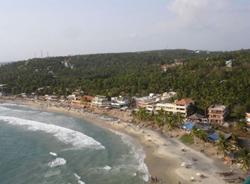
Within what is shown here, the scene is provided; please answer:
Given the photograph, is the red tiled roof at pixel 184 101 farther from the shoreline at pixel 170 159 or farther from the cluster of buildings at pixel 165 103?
the shoreline at pixel 170 159

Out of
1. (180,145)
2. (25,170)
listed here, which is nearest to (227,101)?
(180,145)

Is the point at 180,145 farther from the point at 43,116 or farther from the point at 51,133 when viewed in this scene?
the point at 43,116

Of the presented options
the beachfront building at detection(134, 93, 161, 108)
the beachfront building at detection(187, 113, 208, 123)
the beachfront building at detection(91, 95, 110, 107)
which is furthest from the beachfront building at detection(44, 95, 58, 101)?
the beachfront building at detection(187, 113, 208, 123)

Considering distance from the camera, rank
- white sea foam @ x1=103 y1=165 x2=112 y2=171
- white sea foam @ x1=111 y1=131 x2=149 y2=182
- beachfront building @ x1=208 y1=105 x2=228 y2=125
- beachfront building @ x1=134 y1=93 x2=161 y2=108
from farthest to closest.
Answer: beachfront building @ x1=134 y1=93 x2=161 y2=108 < beachfront building @ x1=208 y1=105 x2=228 y2=125 < white sea foam @ x1=103 y1=165 x2=112 y2=171 < white sea foam @ x1=111 y1=131 x2=149 y2=182

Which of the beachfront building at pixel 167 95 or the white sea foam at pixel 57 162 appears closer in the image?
the white sea foam at pixel 57 162

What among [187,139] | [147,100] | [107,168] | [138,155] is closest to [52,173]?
[107,168]

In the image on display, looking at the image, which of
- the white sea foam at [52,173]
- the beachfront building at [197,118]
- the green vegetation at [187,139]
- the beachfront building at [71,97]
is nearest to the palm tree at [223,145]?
the green vegetation at [187,139]

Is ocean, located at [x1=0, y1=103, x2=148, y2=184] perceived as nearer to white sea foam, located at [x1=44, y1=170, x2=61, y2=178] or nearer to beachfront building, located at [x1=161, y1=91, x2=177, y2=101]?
white sea foam, located at [x1=44, y1=170, x2=61, y2=178]
